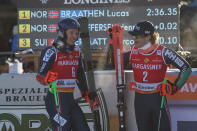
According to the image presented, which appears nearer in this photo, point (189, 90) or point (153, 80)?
point (153, 80)

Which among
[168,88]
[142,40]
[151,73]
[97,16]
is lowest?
[168,88]

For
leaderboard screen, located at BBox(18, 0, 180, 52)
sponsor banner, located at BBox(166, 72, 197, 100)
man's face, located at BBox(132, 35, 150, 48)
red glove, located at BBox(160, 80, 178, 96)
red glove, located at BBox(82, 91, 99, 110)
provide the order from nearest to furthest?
red glove, located at BBox(160, 80, 178, 96) → man's face, located at BBox(132, 35, 150, 48) → red glove, located at BBox(82, 91, 99, 110) → sponsor banner, located at BBox(166, 72, 197, 100) → leaderboard screen, located at BBox(18, 0, 180, 52)

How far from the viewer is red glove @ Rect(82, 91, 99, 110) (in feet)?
20.5

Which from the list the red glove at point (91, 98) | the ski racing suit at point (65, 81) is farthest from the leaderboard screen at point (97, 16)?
the ski racing suit at point (65, 81)

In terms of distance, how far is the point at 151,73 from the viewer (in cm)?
593

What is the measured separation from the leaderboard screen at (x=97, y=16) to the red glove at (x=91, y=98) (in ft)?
10.7

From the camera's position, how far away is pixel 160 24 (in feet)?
31.6

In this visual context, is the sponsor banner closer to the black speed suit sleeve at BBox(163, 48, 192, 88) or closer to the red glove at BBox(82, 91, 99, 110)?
the black speed suit sleeve at BBox(163, 48, 192, 88)

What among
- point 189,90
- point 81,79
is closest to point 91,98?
point 81,79

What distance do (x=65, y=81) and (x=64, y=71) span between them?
0.12m

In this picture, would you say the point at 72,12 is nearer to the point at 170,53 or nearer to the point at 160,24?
the point at 160,24

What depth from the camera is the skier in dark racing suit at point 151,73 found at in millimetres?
5875

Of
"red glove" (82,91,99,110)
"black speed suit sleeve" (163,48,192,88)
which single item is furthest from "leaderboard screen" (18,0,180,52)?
"black speed suit sleeve" (163,48,192,88)

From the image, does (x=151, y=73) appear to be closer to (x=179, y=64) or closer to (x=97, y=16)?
(x=179, y=64)
